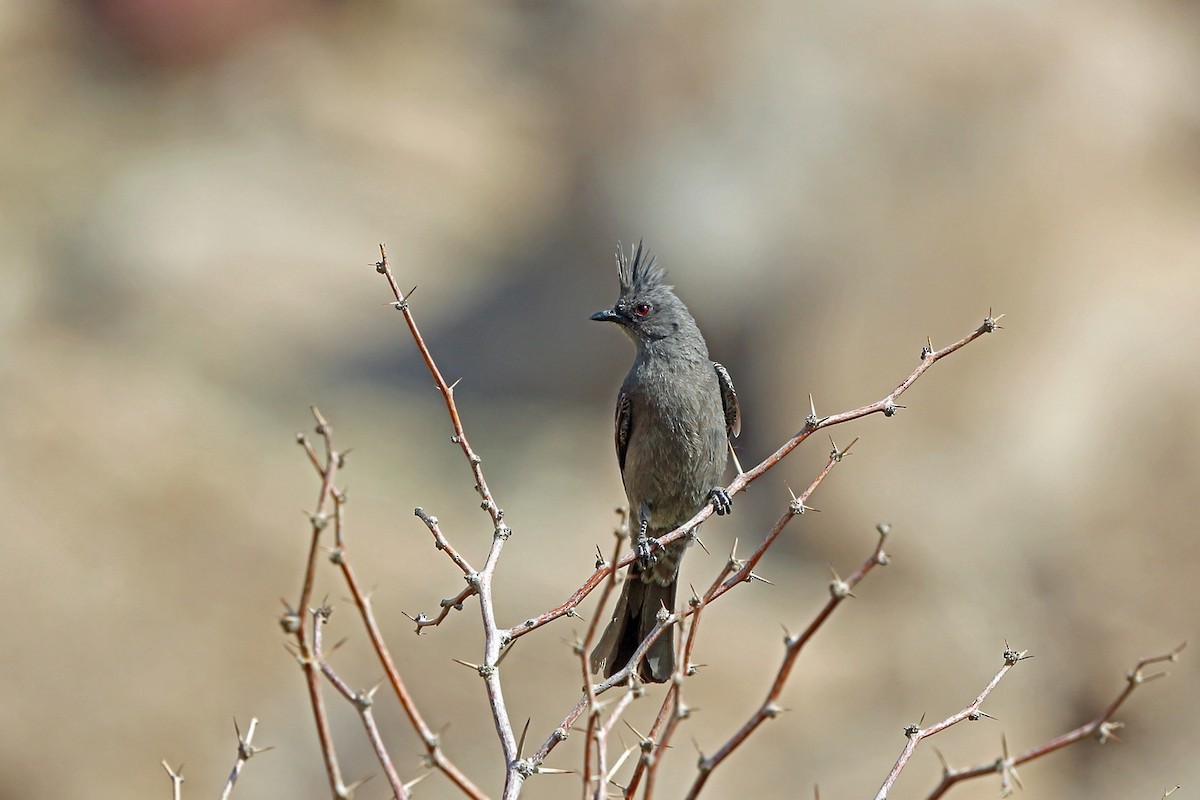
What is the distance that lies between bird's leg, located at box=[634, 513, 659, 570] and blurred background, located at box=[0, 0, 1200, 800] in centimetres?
335

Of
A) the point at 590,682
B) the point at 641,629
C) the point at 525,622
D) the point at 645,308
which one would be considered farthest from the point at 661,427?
the point at 590,682

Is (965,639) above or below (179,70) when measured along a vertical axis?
below

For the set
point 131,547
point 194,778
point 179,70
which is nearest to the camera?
point 194,778

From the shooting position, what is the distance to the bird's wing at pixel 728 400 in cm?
586

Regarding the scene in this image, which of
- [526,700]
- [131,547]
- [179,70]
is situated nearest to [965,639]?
[526,700]

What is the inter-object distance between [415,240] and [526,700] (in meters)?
10.1

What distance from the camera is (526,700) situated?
A: 10047 mm

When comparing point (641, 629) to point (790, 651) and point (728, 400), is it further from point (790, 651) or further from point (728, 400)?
point (790, 651)

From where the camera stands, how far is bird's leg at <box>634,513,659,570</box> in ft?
16.1

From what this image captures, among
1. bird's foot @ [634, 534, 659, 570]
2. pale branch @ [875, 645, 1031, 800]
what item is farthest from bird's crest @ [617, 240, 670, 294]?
pale branch @ [875, 645, 1031, 800]

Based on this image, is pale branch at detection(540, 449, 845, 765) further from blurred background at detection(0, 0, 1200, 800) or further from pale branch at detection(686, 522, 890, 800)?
blurred background at detection(0, 0, 1200, 800)

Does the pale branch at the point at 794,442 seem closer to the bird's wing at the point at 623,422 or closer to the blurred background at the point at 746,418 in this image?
the bird's wing at the point at 623,422

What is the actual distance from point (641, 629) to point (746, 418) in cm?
709

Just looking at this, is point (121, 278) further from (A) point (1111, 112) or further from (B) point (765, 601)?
(A) point (1111, 112)
